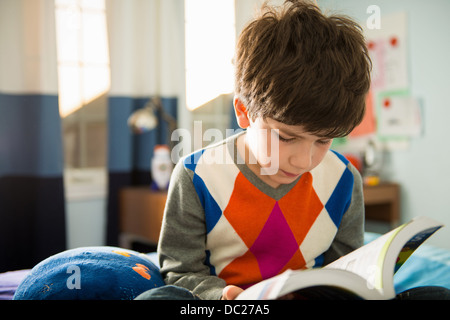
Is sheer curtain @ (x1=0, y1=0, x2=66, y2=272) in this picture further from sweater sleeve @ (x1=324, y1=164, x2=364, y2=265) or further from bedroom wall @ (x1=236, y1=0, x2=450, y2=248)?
sweater sleeve @ (x1=324, y1=164, x2=364, y2=265)

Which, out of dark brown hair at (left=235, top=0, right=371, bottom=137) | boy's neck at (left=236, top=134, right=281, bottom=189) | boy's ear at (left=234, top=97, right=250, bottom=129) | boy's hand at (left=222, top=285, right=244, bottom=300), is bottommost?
boy's hand at (left=222, top=285, right=244, bottom=300)

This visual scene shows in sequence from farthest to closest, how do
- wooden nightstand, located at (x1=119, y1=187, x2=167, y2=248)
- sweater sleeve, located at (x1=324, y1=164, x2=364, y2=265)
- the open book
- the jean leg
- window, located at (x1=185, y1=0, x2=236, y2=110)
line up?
1. window, located at (x1=185, y1=0, x2=236, y2=110)
2. wooden nightstand, located at (x1=119, y1=187, x2=167, y2=248)
3. sweater sleeve, located at (x1=324, y1=164, x2=364, y2=265)
4. the jean leg
5. the open book

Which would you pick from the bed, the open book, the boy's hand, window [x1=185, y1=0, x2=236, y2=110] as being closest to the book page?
the open book

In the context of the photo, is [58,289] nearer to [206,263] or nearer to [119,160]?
[206,263]

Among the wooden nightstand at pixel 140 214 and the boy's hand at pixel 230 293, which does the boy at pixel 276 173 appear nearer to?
the boy's hand at pixel 230 293

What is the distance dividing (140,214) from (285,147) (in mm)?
1499

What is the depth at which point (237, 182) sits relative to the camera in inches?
32.8

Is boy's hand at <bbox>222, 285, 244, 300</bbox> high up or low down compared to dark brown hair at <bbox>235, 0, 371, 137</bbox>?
down

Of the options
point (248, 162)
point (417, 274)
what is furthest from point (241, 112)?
point (417, 274)

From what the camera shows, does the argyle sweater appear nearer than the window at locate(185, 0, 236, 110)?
Yes

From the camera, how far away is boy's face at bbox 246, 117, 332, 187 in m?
0.70

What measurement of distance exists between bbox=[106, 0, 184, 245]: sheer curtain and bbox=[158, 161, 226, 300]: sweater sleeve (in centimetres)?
153

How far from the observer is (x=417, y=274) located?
0.97m
